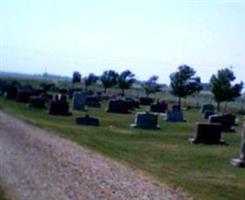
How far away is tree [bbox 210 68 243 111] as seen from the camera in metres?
72.1

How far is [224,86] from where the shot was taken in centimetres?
7250

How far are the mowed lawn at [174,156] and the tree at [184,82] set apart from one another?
137 feet

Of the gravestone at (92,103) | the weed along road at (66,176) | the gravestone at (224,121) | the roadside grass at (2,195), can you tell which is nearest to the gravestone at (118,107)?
the gravestone at (92,103)

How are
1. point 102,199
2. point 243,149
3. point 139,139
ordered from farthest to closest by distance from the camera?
point 139,139 < point 243,149 < point 102,199

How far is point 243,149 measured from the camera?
22.5 meters

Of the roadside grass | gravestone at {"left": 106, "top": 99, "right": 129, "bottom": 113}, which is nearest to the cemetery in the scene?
the roadside grass

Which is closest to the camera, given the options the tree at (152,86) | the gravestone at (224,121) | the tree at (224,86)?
the gravestone at (224,121)

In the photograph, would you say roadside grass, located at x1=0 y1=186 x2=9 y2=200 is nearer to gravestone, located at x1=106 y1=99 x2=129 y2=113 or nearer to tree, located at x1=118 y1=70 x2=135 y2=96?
gravestone, located at x1=106 y1=99 x2=129 y2=113

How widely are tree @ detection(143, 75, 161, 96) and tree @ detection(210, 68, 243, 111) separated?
121 feet

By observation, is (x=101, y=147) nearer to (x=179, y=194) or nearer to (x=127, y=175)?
(x=127, y=175)

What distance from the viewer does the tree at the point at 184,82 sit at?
265 ft

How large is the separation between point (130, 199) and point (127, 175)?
3.54 meters

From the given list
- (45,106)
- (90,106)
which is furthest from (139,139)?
(90,106)

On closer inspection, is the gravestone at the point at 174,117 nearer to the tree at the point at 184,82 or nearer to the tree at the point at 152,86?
the tree at the point at 184,82
